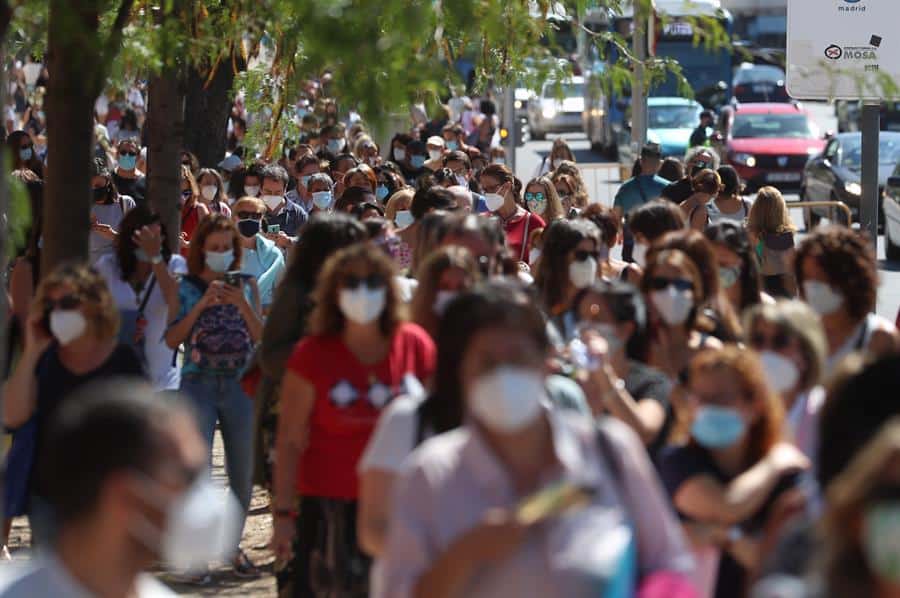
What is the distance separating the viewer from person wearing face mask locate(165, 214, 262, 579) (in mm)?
8414

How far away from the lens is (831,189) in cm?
2667

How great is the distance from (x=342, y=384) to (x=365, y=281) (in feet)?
1.08

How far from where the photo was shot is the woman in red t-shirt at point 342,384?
19.6 feet

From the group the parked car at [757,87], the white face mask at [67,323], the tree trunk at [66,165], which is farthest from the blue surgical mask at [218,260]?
the parked car at [757,87]

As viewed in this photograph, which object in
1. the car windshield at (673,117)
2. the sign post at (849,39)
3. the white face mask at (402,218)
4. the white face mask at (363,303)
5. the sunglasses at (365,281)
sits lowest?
the car windshield at (673,117)

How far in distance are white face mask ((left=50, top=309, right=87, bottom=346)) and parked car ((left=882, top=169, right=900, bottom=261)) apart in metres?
17.4

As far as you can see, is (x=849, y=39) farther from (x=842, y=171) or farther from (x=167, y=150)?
(x=842, y=171)

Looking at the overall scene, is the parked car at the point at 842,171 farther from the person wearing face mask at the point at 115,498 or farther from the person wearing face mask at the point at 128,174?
the person wearing face mask at the point at 115,498

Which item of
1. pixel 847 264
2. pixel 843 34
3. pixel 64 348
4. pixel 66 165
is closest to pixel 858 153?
pixel 843 34

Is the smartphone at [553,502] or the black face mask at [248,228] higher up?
the smartphone at [553,502]

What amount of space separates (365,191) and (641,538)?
317 inches

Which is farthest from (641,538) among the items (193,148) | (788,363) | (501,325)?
(193,148)

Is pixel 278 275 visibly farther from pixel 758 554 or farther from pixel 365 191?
pixel 758 554

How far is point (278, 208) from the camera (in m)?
13.6
